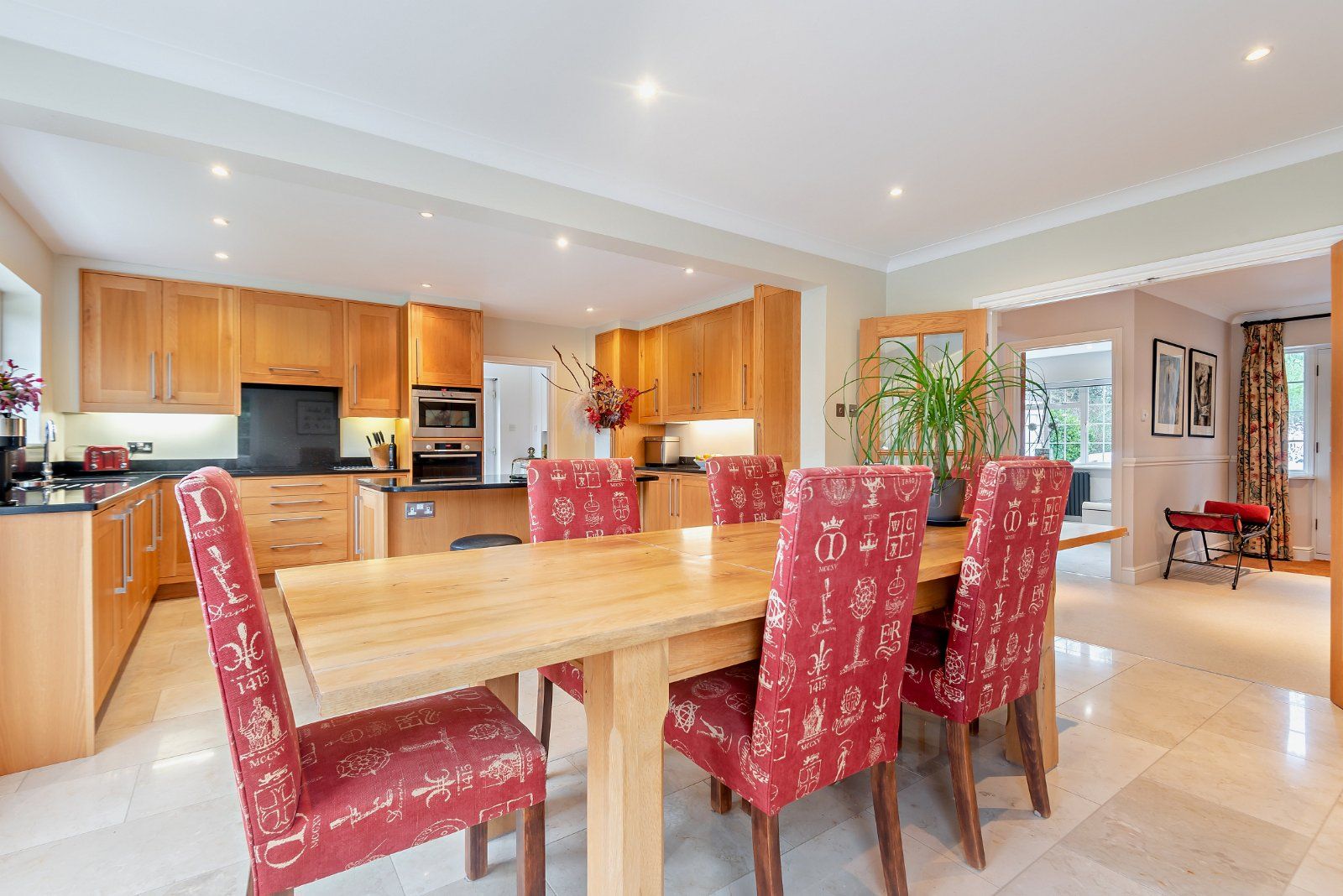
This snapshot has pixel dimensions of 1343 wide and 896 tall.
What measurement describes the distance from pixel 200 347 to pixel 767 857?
5.15m

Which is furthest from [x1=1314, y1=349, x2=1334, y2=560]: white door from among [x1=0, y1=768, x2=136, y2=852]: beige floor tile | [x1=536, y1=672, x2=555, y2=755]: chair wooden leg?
[x1=0, y1=768, x2=136, y2=852]: beige floor tile

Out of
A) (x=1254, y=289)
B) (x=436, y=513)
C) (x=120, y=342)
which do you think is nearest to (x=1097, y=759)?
(x=436, y=513)

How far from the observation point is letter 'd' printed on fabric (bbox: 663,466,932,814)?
44.8 inches

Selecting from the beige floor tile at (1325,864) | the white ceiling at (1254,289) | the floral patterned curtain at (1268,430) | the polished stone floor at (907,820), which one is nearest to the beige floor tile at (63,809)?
the polished stone floor at (907,820)

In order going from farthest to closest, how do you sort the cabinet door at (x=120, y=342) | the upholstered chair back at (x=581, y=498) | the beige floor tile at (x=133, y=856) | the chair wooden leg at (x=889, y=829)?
1. the cabinet door at (x=120, y=342)
2. the upholstered chair back at (x=581, y=498)
3. the beige floor tile at (x=133, y=856)
4. the chair wooden leg at (x=889, y=829)

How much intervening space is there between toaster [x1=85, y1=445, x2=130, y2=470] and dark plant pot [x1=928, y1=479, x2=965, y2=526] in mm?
5026

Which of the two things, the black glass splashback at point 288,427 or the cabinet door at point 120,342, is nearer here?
the cabinet door at point 120,342

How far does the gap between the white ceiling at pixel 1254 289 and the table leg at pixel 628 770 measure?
4869mm

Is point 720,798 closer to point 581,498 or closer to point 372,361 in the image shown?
point 581,498

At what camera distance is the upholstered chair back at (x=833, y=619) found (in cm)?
113

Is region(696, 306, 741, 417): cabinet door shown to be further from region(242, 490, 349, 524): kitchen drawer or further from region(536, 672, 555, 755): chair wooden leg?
region(536, 672, 555, 755): chair wooden leg

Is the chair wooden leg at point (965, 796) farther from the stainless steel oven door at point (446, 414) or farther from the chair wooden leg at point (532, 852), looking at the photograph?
the stainless steel oven door at point (446, 414)

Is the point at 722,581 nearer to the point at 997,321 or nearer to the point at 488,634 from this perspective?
the point at 488,634

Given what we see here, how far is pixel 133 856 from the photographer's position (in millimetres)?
1590
